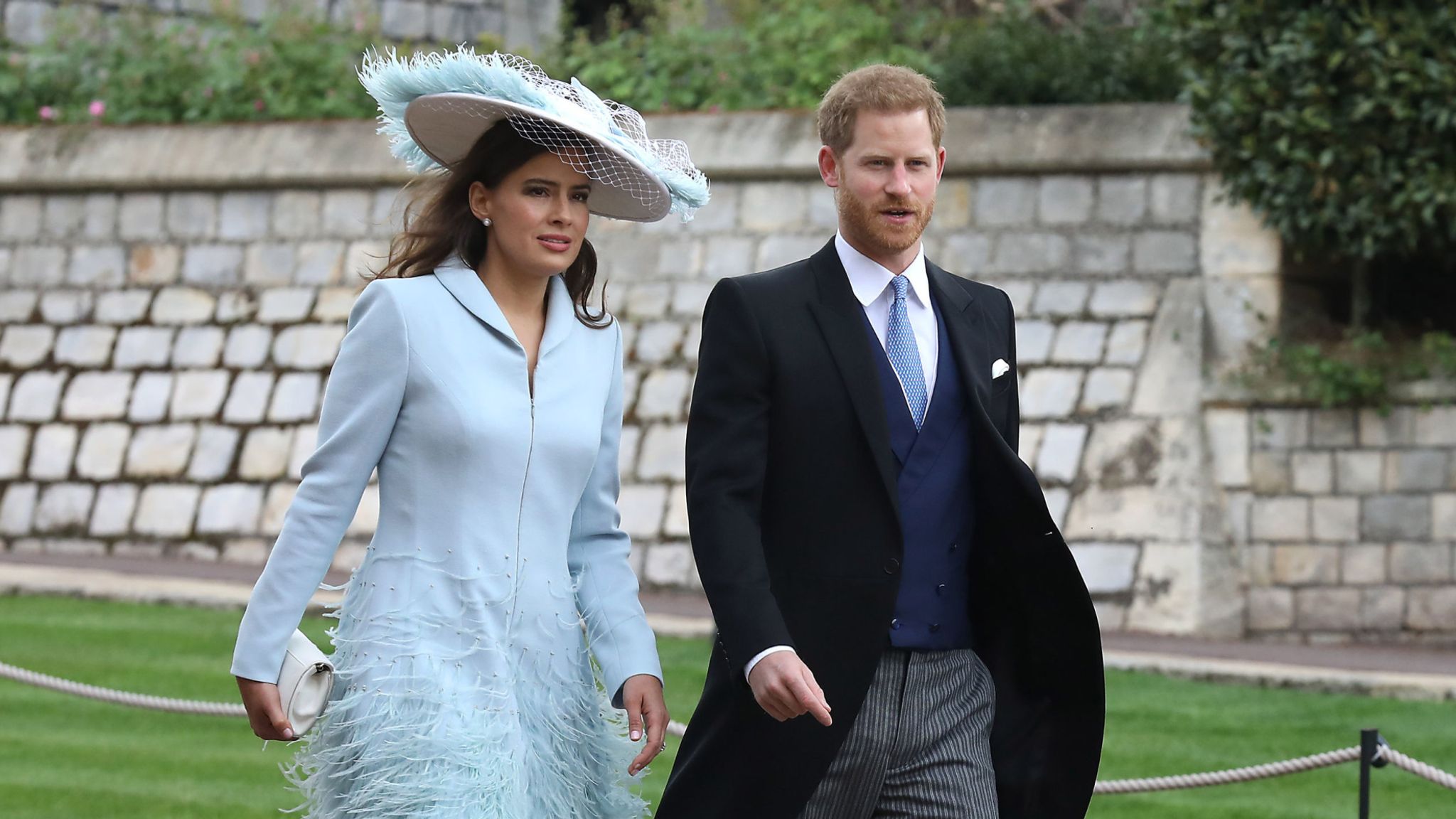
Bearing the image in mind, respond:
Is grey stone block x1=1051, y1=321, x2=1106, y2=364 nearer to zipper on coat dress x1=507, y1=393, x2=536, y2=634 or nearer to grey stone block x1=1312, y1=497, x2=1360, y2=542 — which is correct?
grey stone block x1=1312, y1=497, x2=1360, y2=542

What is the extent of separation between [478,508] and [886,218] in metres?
0.84

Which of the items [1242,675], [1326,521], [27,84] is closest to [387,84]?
[1242,675]

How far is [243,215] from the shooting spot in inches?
475

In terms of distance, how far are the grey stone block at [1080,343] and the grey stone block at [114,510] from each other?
5.56 m

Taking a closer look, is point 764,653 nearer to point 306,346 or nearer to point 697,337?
point 697,337

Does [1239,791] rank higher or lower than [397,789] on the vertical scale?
lower

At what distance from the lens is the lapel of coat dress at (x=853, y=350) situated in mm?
3133

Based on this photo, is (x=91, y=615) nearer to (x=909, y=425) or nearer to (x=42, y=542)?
(x=42, y=542)

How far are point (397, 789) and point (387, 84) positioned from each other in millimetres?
1233

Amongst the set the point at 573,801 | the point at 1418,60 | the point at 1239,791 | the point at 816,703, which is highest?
the point at 1418,60

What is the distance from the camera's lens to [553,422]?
3.27 m

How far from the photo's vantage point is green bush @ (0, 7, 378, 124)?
41.4 ft

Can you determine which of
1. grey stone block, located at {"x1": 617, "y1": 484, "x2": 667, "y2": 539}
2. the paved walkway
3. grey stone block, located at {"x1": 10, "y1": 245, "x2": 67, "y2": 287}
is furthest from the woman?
grey stone block, located at {"x1": 10, "y1": 245, "x2": 67, "y2": 287}

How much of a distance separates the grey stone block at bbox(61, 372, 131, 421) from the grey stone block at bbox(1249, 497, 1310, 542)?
6737 mm
